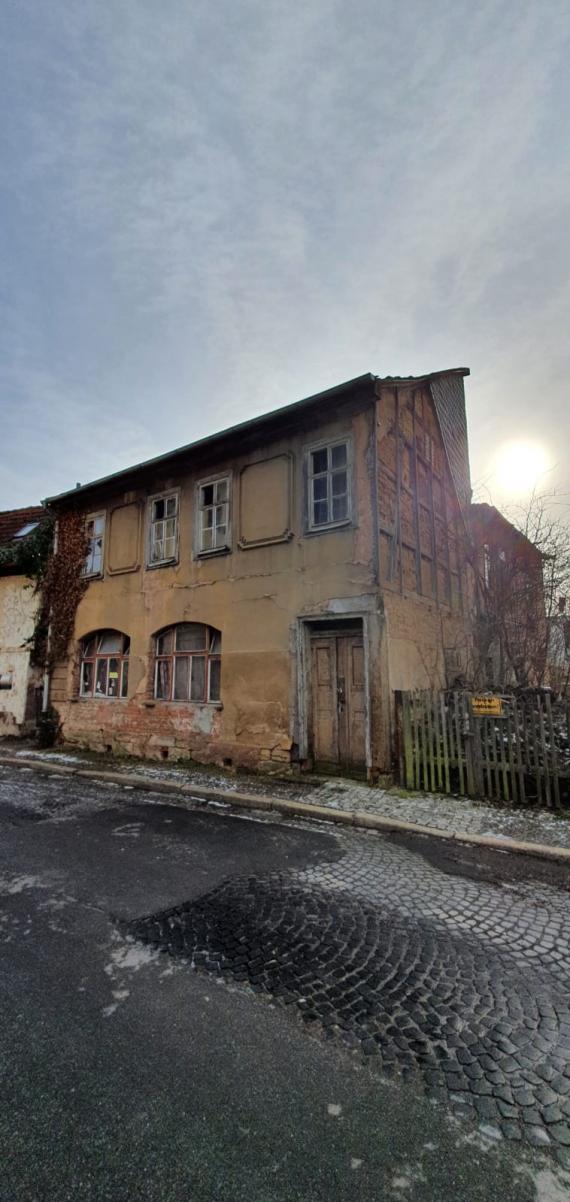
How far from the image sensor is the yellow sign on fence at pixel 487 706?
6973 millimetres

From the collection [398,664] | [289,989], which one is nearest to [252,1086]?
[289,989]

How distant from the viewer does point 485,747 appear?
7121 millimetres

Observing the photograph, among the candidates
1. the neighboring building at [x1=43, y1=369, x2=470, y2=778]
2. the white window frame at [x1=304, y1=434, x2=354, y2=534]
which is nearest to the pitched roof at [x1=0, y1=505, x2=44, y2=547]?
the neighboring building at [x1=43, y1=369, x2=470, y2=778]

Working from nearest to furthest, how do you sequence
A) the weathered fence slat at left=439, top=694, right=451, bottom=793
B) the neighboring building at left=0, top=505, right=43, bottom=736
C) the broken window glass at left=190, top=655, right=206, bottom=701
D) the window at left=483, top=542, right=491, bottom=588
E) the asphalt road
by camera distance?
the asphalt road < the weathered fence slat at left=439, top=694, right=451, bottom=793 < the broken window glass at left=190, top=655, right=206, bottom=701 < the neighboring building at left=0, top=505, right=43, bottom=736 < the window at left=483, top=542, right=491, bottom=588

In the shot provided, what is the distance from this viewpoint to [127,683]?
1172cm

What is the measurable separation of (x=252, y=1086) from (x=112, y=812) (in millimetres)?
5159

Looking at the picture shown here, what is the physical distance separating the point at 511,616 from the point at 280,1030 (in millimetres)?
11524

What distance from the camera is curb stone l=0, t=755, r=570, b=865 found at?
5.24 m


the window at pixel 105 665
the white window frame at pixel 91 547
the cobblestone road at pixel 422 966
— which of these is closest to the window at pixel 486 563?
the window at pixel 105 665

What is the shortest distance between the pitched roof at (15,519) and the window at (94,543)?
14.6 ft

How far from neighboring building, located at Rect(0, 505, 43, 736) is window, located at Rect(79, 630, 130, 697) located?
1768 mm

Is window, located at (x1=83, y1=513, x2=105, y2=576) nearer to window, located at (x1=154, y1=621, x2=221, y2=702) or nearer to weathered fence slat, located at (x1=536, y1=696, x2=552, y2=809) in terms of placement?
window, located at (x1=154, y1=621, x2=221, y2=702)

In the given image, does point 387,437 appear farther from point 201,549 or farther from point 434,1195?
point 434,1195

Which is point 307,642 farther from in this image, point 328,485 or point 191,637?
point 191,637
